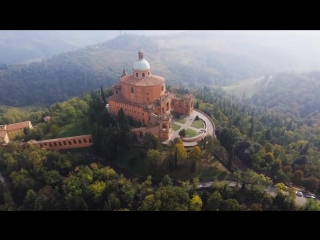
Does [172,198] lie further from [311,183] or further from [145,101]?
[145,101]

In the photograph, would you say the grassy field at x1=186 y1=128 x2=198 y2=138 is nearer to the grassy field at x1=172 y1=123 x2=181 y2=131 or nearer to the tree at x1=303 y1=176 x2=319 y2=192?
the grassy field at x1=172 y1=123 x2=181 y2=131

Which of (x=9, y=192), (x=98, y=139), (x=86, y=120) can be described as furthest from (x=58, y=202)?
(x=86, y=120)

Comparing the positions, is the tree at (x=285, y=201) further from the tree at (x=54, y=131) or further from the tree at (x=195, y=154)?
the tree at (x=54, y=131)

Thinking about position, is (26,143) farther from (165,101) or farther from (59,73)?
(59,73)

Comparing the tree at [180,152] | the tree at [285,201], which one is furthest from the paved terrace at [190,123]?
the tree at [285,201]

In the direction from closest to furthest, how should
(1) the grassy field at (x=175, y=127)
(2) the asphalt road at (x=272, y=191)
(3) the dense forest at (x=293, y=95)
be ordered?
(2) the asphalt road at (x=272, y=191)
(1) the grassy field at (x=175, y=127)
(3) the dense forest at (x=293, y=95)

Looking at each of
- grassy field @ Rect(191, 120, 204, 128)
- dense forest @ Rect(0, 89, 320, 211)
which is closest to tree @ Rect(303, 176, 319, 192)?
dense forest @ Rect(0, 89, 320, 211)
